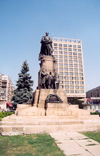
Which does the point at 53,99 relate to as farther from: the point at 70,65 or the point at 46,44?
the point at 70,65

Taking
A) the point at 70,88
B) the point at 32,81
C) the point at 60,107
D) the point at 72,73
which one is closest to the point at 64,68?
the point at 72,73

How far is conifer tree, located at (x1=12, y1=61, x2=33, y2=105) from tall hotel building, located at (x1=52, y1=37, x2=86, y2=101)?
46.9 meters

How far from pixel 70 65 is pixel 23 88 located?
55242 millimetres

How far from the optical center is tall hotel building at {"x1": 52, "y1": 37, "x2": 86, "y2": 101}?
71.4 m

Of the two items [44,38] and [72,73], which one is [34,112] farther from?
[72,73]

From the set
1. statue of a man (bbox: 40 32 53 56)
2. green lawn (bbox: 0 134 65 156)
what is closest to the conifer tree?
statue of a man (bbox: 40 32 53 56)

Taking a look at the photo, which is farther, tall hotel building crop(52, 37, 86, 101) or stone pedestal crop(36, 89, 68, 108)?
tall hotel building crop(52, 37, 86, 101)

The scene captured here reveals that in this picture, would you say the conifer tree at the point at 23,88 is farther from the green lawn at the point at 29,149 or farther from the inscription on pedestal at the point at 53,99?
the green lawn at the point at 29,149

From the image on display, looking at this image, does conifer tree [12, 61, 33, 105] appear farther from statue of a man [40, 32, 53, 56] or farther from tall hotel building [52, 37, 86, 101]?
tall hotel building [52, 37, 86, 101]

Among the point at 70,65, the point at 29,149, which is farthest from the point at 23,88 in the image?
the point at 70,65

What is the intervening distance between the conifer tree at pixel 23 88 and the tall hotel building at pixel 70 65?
46.9 metres

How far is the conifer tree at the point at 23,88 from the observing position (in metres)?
22.4

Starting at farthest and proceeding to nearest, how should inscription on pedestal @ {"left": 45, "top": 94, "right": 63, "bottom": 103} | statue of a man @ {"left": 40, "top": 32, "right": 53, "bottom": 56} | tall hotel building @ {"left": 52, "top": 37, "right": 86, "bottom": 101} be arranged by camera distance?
1. tall hotel building @ {"left": 52, "top": 37, "right": 86, "bottom": 101}
2. statue of a man @ {"left": 40, "top": 32, "right": 53, "bottom": 56}
3. inscription on pedestal @ {"left": 45, "top": 94, "right": 63, "bottom": 103}

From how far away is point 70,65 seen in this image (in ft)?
248
